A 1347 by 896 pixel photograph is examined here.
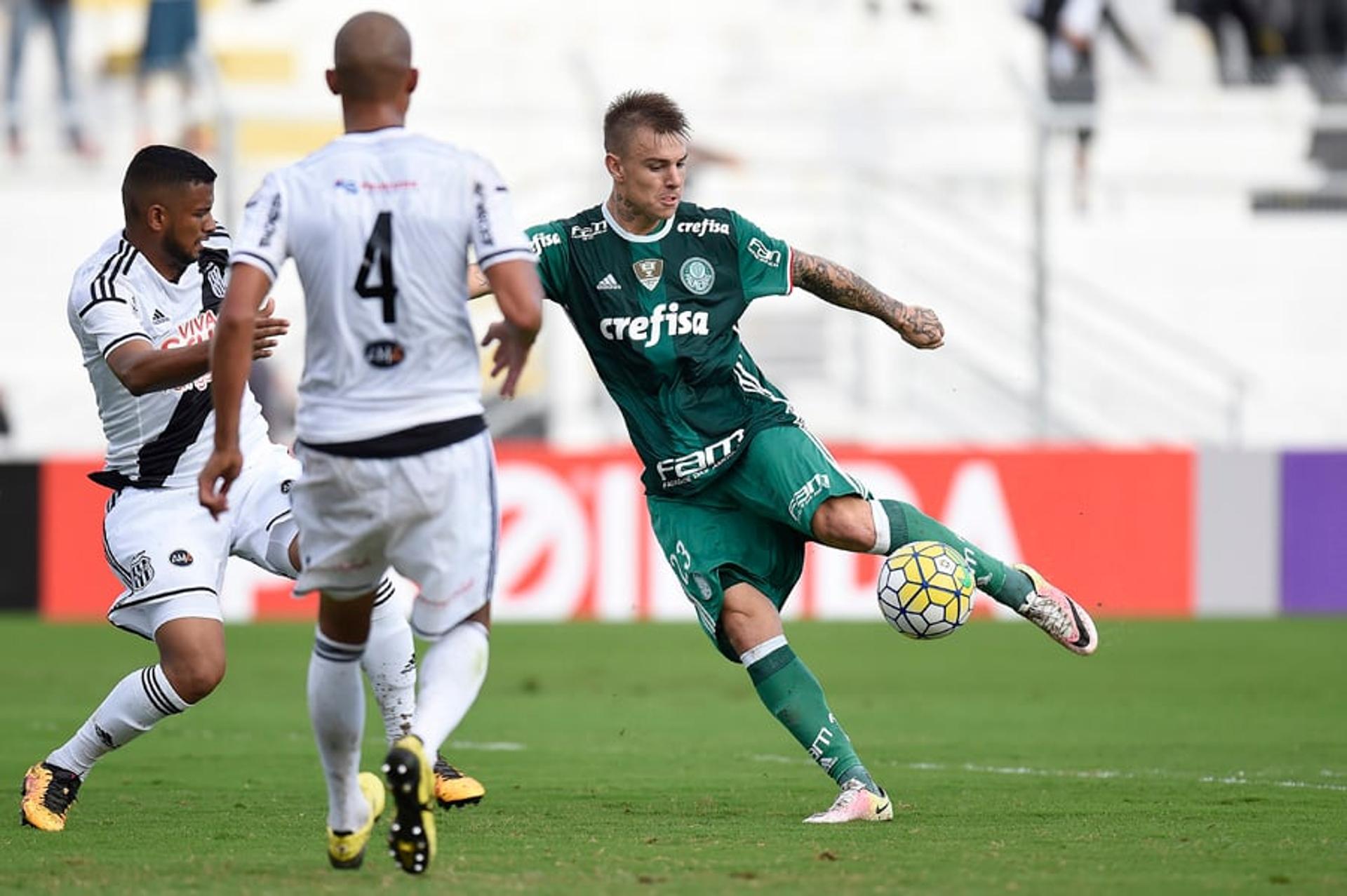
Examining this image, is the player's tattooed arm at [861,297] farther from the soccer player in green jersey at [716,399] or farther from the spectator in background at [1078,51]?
the spectator in background at [1078,51]

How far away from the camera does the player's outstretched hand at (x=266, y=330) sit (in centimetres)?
682

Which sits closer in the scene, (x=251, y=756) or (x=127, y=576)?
(x=127, y=576)

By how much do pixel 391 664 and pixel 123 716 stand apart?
0.93 m

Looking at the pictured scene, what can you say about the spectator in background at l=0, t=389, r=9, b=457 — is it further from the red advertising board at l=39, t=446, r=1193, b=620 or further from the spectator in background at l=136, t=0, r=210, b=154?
the spectator in background at l=136, t=0, r=210, b=154

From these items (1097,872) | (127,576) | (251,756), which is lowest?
(251,756)

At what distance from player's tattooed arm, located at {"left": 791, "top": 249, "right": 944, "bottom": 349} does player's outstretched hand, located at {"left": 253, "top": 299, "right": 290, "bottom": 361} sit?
201cm

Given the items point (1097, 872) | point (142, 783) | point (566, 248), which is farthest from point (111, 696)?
point (1097, 872)

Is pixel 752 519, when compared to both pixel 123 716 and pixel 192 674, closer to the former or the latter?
pixel 192 674

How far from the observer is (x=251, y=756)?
996 cm

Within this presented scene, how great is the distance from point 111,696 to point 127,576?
0.42 meters

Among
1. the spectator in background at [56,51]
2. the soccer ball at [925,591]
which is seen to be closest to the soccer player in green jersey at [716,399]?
the soccer ball at [925,591]

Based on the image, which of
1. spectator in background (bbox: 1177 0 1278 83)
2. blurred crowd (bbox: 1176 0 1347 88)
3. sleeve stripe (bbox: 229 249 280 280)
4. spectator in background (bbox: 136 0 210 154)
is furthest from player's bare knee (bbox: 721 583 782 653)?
blurred crowd (bbox: 1176 0 1347 88)

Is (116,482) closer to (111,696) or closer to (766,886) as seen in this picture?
(111,696)

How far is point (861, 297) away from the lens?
807cm
